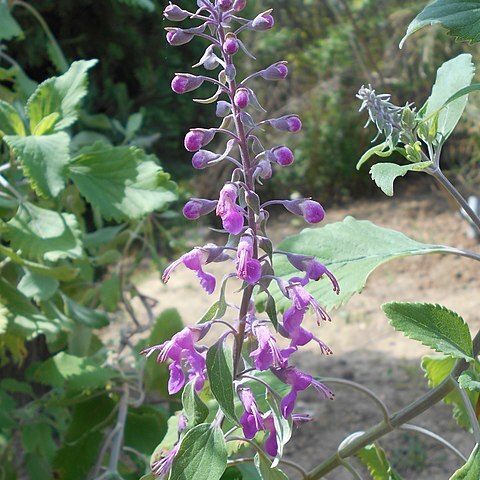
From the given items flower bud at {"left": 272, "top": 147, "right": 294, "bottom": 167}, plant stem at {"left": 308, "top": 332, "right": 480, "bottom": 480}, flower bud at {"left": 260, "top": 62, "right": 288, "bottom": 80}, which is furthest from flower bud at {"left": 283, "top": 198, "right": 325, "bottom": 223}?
plant stem at {"left": 308, "top": 332, "right": 480, "bottom": 480}

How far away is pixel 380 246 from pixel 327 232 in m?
0.11

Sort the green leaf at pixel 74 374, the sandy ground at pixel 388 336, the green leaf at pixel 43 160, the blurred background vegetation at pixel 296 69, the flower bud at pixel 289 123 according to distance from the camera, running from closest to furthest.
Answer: the flower bud at pixel 289 123
the green leaf at pixel 43 160
the green leaf at pixel 74 374
the sandy ground at pixel 388 336
the blurred background vegetation at pixel 296 69

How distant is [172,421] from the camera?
1222 millimetres

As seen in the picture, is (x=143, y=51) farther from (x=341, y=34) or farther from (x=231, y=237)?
(x=341, y=34)

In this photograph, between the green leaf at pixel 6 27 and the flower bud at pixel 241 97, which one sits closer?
the flower bud at pixel 241 97

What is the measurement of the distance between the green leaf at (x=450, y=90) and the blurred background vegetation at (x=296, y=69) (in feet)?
4.08

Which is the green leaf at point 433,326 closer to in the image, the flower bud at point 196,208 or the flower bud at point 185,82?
the flower bud at point 196,208

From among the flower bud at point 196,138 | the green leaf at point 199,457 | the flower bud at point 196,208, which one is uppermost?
the flower bud at point 196,138

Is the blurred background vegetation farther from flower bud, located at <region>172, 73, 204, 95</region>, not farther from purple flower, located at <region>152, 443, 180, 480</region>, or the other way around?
purple flower, located at <region>152, 443, 180, 480</region>

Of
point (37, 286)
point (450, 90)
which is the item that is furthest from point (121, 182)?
point (450, 90)

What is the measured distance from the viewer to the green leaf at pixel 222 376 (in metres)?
0.90

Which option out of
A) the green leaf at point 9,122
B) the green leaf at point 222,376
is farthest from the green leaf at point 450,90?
the green leaf at point 9,122

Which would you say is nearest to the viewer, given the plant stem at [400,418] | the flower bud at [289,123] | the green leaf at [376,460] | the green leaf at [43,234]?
the flower bud at [289,123]

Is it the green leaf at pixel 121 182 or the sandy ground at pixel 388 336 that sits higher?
the green leaf at pixel 121 182
